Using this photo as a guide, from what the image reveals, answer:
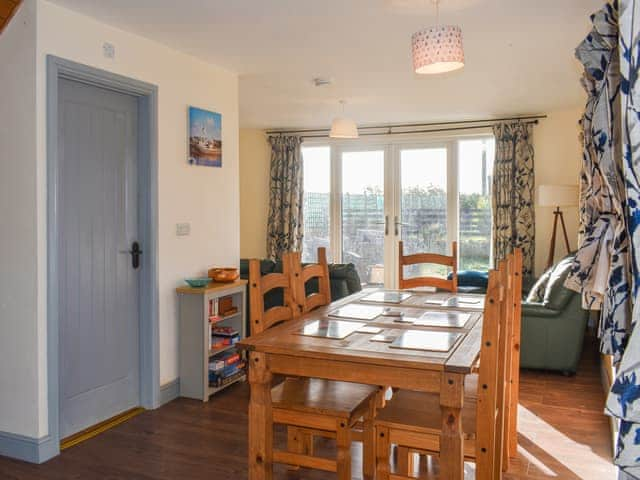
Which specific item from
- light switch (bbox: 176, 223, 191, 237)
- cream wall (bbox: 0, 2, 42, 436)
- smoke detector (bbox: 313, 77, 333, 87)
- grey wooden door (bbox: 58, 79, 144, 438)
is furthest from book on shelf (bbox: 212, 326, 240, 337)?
smoke detector (bbox: 313, 77, 333, 87)

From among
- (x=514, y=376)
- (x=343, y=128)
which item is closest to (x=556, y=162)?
(x=343, y=128)

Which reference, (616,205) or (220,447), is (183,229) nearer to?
(220,447)

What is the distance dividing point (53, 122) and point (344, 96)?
10.1ft

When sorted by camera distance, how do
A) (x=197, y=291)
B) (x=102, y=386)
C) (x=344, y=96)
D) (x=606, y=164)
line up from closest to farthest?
1. (x=606, y=164)
2. (x=102, y=386)
3. (x=197, y=291)
4. (x=344, y=96)

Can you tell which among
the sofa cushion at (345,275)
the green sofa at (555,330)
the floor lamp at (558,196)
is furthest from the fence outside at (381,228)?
the sofa cushion at (345,275)

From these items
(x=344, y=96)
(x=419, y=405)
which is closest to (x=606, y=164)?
(x=419, y=405)

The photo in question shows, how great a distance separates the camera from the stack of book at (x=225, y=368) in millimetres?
3912

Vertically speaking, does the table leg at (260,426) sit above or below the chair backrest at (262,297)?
below

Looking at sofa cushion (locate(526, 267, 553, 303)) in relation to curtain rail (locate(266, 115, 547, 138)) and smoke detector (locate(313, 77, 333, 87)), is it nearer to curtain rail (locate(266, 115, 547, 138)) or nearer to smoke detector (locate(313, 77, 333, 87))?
curtain rail (locate(266, 115, 547, 138))

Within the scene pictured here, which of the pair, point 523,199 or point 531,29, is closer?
point 531,29

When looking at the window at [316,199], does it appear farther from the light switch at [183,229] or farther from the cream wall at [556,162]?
the light switch at [183,229]

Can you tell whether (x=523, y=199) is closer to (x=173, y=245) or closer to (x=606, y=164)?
(x=173, y=245)

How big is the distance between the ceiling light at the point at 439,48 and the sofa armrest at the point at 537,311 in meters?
2.47

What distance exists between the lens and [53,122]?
2.94 metres
